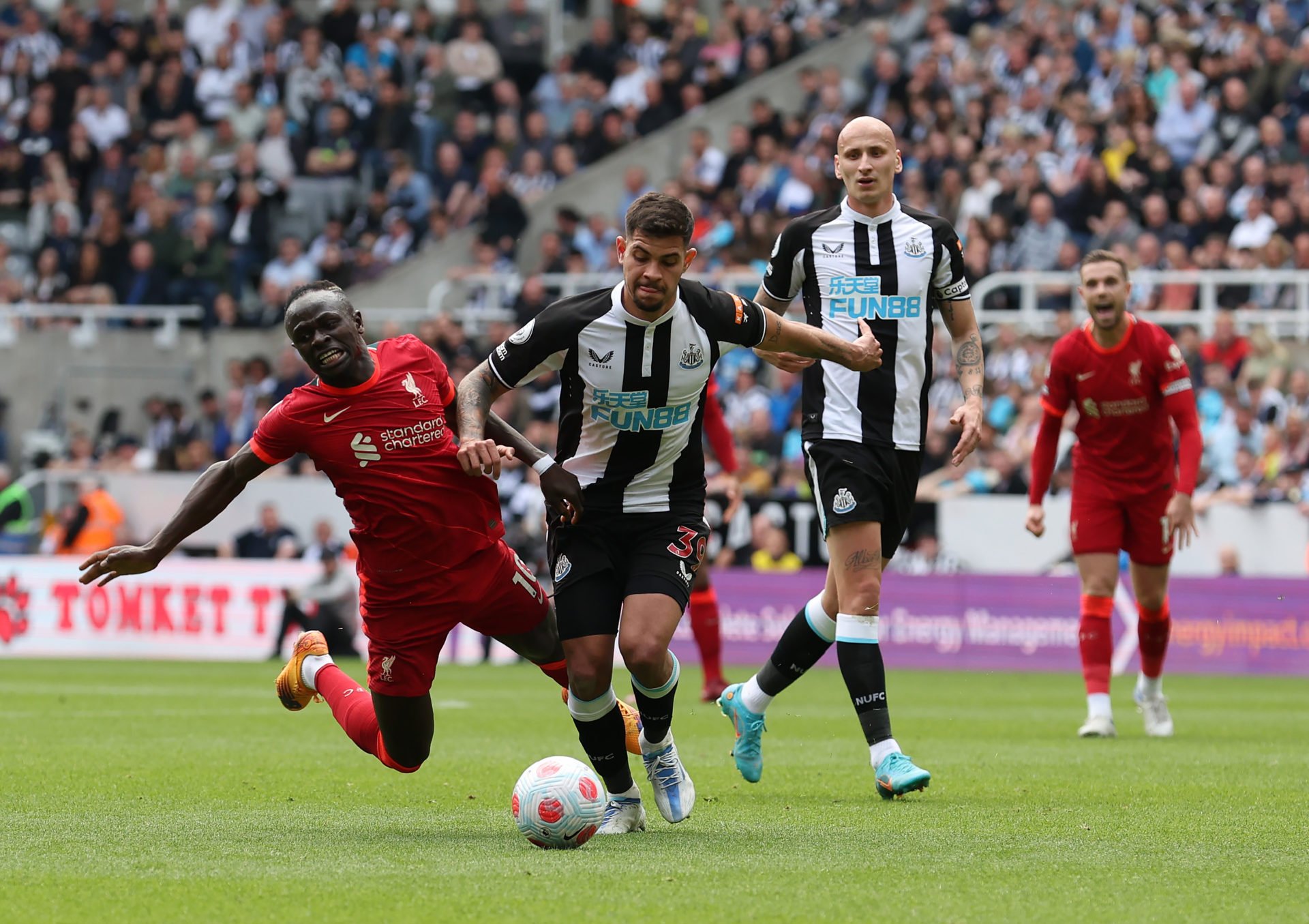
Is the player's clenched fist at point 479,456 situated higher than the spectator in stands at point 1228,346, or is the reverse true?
the spectator in stands at point 1228,346

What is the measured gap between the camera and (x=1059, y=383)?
35.0 ft

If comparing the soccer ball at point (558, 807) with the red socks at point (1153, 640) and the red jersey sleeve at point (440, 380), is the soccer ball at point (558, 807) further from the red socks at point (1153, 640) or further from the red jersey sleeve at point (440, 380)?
the red socks at point (1153, 640)

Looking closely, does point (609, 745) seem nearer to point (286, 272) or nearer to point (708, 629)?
point (708, 629)

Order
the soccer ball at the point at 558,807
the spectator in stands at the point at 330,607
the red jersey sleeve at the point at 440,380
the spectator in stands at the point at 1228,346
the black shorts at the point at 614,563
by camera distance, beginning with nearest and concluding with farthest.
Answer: the soccer ball at the point at 558,807, the black shorts at the point at 614,563, the red jersey sleeve at the point at 440,380, the spectator in stands at the point at 330,607, the spectator in stands at the point at 1228,346

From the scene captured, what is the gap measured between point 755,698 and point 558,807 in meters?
2.03

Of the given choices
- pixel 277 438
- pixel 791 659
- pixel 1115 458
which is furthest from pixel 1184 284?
pixel 277 438

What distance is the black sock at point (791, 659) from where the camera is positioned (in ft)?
26.8

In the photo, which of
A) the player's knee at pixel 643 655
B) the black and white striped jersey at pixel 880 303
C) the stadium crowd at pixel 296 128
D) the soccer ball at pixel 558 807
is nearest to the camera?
the soccer ball at pixel 558 807

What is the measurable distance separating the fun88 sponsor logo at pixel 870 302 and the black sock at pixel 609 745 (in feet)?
7.15

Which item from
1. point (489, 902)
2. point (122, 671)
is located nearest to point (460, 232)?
point (122, 671)

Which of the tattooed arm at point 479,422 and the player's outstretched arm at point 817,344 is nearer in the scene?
the tattooed arm at point 479,422

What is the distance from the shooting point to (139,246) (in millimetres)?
25547

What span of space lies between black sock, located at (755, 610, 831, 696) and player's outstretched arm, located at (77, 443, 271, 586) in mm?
2581

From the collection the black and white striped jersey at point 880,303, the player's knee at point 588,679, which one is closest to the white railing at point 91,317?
the black and white striped jersey at point 880,303
